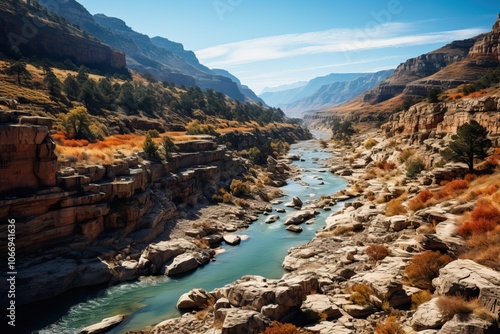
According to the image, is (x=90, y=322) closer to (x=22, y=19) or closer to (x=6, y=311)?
(x=6, y=311)

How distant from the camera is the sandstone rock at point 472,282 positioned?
A: 1305 cm

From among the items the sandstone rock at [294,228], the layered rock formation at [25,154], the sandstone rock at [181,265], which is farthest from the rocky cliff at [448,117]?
the layered rock formation at [25,154]

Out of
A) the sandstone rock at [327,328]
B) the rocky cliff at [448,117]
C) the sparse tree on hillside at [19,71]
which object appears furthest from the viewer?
the sparse tree on hillside at [19,71]

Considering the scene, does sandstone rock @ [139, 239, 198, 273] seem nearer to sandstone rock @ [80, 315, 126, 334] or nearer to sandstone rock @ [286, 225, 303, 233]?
sandstone rock @ [80, 315, 126, 334]

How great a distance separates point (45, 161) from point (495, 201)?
103 ft

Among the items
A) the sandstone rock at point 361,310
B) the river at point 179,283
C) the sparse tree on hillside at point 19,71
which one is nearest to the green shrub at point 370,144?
the river at point 179,283

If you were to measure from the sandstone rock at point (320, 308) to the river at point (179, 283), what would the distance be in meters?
6.91

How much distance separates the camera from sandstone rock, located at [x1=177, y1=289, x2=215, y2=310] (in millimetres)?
19828

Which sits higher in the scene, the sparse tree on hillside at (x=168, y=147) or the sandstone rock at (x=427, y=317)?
the sparse tree on hillside at (x=168, y=147)

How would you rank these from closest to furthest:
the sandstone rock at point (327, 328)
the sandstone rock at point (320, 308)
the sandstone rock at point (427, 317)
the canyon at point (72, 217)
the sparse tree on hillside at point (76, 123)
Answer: the sandstone rock at point (427, 317) < the sandstone rock at point (327, 328) < the sandstone rock at point (320, 308) < the canyon at point (72, 217) < the sparse tree on hillside at point (76, 123)

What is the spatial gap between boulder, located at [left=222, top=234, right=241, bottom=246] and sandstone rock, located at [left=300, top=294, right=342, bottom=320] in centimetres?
1397

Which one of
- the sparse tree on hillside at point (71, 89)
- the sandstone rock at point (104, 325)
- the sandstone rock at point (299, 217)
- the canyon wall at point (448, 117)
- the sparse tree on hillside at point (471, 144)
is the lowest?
the sandstone rock at point (104, 325)

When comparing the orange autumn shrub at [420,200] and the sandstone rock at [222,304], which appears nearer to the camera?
the sandstone rock at [222,304]

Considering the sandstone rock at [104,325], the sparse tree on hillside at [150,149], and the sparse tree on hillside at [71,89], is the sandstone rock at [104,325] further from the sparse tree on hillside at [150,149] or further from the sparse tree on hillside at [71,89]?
the sparse tree on hillside at [71,89]
